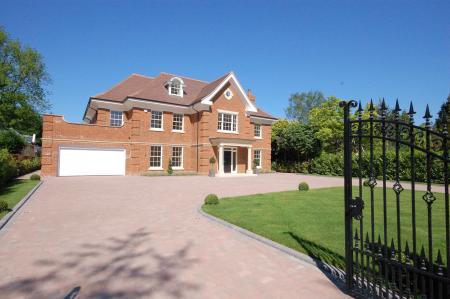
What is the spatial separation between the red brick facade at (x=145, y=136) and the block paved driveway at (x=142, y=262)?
16.1m

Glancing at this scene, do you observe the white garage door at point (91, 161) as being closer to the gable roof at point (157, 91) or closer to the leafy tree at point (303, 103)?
the gable roof at point (157, 91)

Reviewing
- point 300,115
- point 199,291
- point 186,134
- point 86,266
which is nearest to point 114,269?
point 86,266

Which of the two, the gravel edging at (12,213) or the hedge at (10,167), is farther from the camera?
the hedge at (10,167)

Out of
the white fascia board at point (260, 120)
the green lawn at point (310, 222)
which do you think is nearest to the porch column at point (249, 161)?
the white fascia board at point (260, 120)

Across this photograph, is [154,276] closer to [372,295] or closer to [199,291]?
[199,291]

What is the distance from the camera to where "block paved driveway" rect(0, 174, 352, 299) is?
3.79m

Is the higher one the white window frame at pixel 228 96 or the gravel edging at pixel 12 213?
the white window frame at pixel 228 96

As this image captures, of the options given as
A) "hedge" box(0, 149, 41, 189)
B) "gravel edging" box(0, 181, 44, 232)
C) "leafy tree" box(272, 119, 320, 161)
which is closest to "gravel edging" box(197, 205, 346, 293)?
"gravel edging" box(0, 181, 44, 232)

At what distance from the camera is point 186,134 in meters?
27.6

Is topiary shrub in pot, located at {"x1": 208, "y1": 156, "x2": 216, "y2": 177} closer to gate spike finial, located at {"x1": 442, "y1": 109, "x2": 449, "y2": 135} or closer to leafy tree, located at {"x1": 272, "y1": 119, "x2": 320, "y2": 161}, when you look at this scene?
leafy tree, located at {"x1": 272, "y1": 119, "x2": 320, "y2": 161}

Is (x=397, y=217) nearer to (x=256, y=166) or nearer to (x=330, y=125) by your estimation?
(x=256, y=166)

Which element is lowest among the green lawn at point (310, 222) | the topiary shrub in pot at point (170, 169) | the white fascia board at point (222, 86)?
the green lawn at point (310, 222)

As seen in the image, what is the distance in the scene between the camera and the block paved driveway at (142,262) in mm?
3787

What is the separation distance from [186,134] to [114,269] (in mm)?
23519
